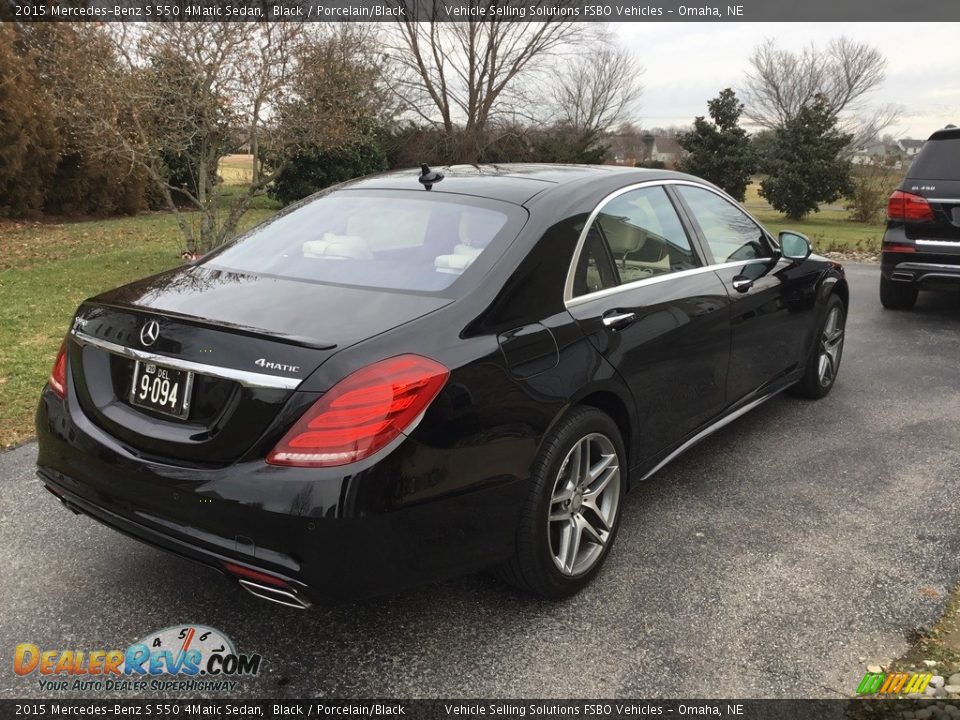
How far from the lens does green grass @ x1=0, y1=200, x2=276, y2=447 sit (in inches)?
217

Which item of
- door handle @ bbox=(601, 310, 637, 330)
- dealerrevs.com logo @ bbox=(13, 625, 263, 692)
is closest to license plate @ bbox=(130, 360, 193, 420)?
dealerrevs.com logo @ bbox=(13, 625, 263, 692)

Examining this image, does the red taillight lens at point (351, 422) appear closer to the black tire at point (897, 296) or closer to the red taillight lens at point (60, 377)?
the red taillight lens at point (60, 377)

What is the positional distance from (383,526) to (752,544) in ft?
6.11

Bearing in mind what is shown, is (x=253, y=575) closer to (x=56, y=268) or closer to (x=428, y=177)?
(x=428, y=177)

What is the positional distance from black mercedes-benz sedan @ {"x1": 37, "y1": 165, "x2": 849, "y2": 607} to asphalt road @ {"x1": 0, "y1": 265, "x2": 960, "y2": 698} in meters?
0.28

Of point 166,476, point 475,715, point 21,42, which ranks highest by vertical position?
point 21,42

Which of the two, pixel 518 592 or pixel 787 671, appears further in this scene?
pixel 518 592

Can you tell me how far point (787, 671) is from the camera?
2.47 m

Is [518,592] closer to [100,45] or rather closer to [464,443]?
[464,443]

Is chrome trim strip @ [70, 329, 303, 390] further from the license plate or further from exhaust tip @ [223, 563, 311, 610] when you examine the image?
exhaust tip @ [223, 563, 311, 610]

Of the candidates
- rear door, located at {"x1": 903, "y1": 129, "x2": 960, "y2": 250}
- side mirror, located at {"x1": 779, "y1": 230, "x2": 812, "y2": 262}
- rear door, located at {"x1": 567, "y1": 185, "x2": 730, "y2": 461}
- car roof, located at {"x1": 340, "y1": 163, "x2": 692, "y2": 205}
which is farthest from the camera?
rear door, located at {"x1": 903, "y1": 129, "x2": 960, "y2": 250}

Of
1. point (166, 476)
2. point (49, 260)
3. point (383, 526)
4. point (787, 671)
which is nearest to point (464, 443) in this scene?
point (383, 526)

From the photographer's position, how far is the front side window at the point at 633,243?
10.0ft

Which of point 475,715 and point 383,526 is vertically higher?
point 383,526
